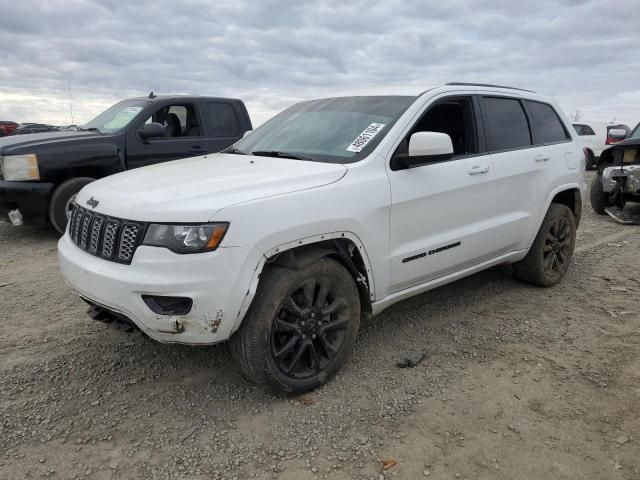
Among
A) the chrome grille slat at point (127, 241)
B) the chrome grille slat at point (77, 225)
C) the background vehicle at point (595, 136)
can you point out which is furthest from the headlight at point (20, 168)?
the background vehicle at point (595, 136)

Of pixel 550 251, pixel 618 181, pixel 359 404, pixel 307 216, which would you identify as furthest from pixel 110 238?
pixel 618 181

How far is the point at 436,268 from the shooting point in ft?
12.2

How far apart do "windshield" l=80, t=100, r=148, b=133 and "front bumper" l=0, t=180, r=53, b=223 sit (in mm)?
1250

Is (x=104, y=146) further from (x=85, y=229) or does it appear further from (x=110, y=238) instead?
(x=110, y=238)

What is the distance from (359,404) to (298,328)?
558 mm

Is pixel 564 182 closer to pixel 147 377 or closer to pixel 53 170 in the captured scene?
pixel 147 377

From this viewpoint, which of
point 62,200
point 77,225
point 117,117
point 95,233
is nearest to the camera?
point 95,233

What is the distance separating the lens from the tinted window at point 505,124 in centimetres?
426

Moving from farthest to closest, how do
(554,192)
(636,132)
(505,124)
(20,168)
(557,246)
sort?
(636,132), (20,168), (557,246), (554,192), (505,124)

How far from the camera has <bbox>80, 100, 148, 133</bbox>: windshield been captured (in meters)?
7.21

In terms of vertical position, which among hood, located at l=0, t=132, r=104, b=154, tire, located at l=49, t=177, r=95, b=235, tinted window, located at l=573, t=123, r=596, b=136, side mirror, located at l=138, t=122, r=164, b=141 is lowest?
tire, located at l=49, t=177, r=95, b=235

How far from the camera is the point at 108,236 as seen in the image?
2848mm

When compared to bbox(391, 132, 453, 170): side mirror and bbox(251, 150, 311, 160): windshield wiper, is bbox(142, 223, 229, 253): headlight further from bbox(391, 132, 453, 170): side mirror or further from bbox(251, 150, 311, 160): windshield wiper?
bbox(391, 132, 453, 170): side mirror

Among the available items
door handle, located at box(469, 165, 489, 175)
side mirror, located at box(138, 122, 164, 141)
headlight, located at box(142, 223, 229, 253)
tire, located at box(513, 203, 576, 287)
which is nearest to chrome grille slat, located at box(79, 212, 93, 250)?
headlight, located at box(142, 223, 229, 253)
